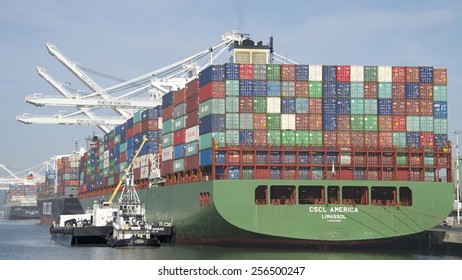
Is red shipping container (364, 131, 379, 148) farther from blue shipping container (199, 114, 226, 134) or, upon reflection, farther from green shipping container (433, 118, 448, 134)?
blue shipping container (199, 114, 226, 134)

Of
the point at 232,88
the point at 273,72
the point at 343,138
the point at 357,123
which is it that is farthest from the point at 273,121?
the point at 357,123

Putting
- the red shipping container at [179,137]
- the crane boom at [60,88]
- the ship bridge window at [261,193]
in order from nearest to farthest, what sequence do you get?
the ship bridge window at [261,193] < the red shipping container at [179,137] < the crane boom at [60,88]

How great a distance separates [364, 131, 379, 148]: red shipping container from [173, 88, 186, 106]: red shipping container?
18122mm

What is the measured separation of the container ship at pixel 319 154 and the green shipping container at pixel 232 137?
0.08 m

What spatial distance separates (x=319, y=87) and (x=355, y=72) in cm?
333

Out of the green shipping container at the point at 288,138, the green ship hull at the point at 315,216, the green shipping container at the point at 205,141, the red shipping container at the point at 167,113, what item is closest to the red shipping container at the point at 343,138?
the green ship hull at the point at 315,216

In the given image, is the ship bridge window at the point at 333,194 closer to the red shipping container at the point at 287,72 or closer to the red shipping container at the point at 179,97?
the red shipping container at the point at 287,72

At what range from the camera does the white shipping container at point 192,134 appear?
65625 millimetres

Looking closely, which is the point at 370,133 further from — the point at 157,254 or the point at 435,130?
the point at 157,254

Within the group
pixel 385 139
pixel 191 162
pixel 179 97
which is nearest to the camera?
pixel 385 139

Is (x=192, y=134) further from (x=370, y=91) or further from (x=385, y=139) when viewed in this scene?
(x=385, y=139)

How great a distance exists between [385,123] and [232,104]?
12.4m

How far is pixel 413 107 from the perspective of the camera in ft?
206
